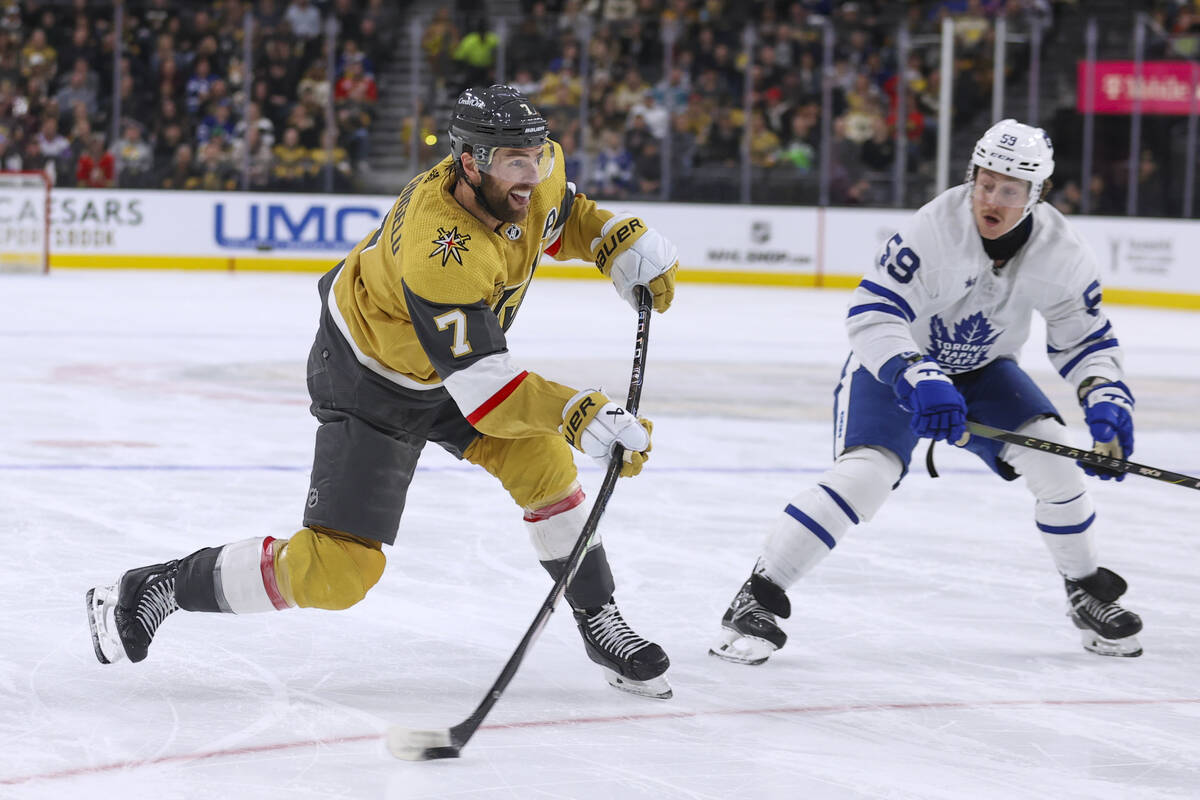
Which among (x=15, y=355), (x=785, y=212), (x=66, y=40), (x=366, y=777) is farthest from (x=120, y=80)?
(x=366, y=777)

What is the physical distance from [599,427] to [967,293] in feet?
3.25

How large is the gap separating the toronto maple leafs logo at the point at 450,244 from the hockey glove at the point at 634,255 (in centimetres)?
48

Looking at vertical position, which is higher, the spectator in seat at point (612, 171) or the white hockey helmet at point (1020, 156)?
the white hockey helmet at point (1020, 156)

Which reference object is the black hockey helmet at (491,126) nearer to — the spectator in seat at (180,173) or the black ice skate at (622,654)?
the black ice skate at (622,654)

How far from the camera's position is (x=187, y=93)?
1351 centimetres

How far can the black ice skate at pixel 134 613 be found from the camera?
A: 8.94 feet

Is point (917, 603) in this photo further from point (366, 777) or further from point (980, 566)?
point (366, 777)

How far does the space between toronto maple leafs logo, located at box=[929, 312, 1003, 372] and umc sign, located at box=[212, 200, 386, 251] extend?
32.9ft

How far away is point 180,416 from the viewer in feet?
19.0

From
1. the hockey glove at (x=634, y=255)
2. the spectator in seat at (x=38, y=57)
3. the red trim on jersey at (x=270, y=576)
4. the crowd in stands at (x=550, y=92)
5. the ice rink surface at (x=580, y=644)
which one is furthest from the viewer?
the spectator in seat at (x=38, y=57)

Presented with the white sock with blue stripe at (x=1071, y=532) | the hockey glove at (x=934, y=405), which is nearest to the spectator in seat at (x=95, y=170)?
the white sock with blue stripe at (x=1071, y=532)

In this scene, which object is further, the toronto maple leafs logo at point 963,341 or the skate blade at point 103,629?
the toronto maple leafs logo at point 963,341

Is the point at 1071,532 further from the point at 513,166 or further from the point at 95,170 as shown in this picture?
the point at 95,170

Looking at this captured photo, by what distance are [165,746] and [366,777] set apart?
0.34 metres
